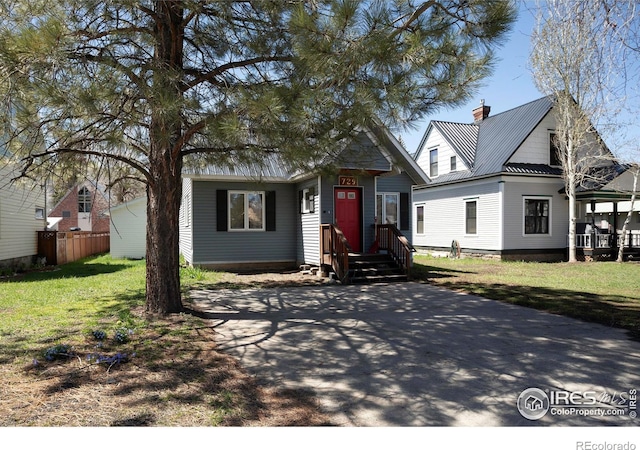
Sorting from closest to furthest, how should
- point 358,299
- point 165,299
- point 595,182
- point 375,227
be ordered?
point 165,299, point 358,299, point 375,227, point 595,182

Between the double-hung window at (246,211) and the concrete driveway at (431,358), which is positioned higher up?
the double-hung window at (246,211)

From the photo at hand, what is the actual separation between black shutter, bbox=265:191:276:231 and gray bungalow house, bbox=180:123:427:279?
0.03 m

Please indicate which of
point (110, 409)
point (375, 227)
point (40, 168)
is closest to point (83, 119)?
point (40, 168)

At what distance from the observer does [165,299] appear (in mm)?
6723

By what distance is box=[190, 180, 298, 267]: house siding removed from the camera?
13.2 meters

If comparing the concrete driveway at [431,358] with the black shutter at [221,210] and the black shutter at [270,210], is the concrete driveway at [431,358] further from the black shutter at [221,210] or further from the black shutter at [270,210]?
the black shutter at [270,210]

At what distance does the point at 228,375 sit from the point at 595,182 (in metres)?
18.3

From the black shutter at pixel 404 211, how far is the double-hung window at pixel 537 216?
6211 mm

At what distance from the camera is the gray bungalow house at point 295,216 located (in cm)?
1234

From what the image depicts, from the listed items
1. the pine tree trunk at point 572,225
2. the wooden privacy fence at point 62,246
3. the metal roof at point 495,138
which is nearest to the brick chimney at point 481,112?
the metal roof at point 495,138

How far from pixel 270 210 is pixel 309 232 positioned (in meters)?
1.63

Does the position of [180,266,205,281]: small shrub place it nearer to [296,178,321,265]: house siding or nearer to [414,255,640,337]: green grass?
[296,178,321,265]: house siding

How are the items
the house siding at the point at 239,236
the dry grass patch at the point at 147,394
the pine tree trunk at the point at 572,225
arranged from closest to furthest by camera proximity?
the dry grass patch at the point at 147,394
the house siding at the point at 239,236
the pine tree trunk at the point at 572,225

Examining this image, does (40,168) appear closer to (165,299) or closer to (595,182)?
(165,299)
